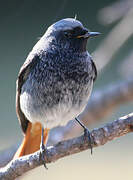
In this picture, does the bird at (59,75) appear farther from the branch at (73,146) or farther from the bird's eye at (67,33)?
the branch at (73,146)

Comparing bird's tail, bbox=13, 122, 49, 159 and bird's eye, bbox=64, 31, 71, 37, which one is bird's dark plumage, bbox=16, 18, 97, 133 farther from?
bird's tail, bbox=13, 122, 49, 159

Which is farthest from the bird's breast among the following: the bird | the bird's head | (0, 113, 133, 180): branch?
(0, 113, 133, 180): branch

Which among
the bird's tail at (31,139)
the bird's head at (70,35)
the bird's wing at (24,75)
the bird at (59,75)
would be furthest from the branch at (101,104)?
the bird's head at (70,35)

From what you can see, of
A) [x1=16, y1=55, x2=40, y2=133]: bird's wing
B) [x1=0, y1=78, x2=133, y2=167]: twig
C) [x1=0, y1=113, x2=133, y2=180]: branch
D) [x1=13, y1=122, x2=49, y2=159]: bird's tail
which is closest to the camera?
[x1=0, y1=113, x2=133, y2=180]: branch

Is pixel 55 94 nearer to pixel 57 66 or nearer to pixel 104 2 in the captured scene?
pixel 57 66

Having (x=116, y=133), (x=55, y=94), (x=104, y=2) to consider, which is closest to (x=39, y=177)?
(x=104, y=2)

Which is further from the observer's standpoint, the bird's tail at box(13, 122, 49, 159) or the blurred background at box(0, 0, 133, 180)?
the blurred background at box(0, 0, 133, 180)
